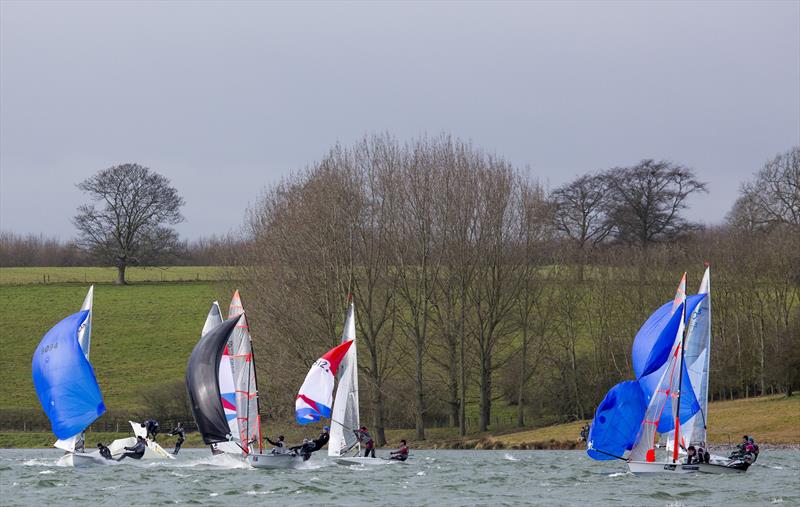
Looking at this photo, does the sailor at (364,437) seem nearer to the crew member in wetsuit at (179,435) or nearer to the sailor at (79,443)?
the crew member in wetsuit at (179,435)

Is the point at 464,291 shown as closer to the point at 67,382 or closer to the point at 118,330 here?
the point at 67,382

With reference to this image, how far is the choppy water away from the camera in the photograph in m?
34.2

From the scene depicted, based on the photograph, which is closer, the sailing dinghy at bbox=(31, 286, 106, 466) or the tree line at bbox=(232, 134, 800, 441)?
the sailing dinghy at bbox=(31, 286, 106, 466)

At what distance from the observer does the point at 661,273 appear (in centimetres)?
7625

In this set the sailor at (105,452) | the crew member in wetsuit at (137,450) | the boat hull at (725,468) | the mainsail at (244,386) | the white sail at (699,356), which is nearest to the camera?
the boat hull at (725,468)

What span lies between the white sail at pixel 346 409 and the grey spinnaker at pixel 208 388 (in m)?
5.79

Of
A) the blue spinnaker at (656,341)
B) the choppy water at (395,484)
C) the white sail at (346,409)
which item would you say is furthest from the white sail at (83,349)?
the blue spinnaker at (656,341)

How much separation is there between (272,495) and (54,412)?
1245 cm

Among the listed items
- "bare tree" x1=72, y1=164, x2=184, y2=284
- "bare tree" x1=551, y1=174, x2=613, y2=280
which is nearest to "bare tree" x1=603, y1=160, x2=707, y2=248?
"bare tree" x1=551, y1=174, x2=613, y2=280

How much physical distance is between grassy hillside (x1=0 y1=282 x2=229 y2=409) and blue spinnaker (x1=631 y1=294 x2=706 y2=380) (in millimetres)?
38121

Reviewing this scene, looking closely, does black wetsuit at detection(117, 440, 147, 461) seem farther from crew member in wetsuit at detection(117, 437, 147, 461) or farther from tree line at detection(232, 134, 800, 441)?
tree line at detection(232, 134, 800, 441)

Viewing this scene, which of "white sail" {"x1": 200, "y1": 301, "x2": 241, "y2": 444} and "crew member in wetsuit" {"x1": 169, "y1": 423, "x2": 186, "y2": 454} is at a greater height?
"white sail" {"x1": 200, "y1": 301, "x2": 241, "y2": 444}

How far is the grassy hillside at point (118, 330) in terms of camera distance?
80.8 metres

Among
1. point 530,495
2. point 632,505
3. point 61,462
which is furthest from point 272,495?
point 61,462
